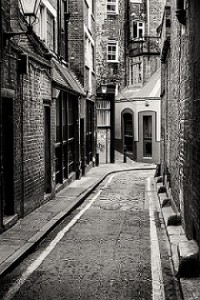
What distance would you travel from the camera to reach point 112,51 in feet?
112

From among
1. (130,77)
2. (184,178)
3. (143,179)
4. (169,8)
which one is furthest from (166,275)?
(130,77)

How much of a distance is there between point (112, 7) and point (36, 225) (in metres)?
26.2

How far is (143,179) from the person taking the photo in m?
22.0

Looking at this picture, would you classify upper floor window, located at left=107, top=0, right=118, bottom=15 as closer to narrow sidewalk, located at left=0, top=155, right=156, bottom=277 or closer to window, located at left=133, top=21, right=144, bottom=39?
window, located at left=133, top=21, right=144, bottom=39

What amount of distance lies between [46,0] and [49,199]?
6.60 meters

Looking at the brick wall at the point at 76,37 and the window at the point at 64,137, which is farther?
the brick wall at the point at 76,37

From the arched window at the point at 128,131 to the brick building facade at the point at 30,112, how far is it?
49.0 feet

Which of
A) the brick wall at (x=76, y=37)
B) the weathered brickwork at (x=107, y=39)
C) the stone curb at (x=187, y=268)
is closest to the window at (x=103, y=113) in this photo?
the weathered brickwork at (x=107, y=39)

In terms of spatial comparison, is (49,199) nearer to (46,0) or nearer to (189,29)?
(46,0)

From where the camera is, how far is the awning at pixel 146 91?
31453 mm

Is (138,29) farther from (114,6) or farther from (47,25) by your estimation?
(47,25)

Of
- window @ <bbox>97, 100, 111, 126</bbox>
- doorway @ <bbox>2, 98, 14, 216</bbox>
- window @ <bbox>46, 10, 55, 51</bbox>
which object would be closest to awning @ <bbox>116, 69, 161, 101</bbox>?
window @ <bbox>97, 100, 111, 126</bbox>

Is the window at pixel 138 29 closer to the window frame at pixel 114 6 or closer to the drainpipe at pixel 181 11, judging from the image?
the window frame at pixel 114 6

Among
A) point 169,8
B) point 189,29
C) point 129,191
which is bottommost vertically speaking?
point 129,191
